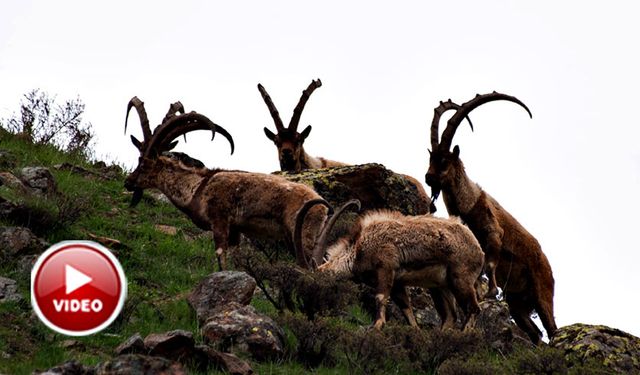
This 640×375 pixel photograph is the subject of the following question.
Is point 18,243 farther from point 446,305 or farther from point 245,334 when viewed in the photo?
point 446,305

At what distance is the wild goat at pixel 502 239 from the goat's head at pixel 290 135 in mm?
4541

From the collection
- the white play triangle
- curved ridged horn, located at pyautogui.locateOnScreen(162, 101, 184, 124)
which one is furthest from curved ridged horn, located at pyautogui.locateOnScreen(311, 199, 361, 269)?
the white play triangle

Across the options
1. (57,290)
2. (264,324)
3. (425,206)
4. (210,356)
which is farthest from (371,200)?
(57,290)

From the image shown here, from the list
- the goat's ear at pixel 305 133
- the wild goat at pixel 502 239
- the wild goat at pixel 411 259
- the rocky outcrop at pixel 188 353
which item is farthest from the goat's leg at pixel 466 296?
the goat's ear at pixel 305 133

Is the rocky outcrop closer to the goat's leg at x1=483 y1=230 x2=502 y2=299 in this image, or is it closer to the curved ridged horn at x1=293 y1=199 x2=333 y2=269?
the curved ridged horn at x1=293 y1=199 x2=333 y2=269

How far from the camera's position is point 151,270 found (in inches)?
490

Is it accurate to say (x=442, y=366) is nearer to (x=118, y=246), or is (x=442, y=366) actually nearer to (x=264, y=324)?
(x=264, y=324)

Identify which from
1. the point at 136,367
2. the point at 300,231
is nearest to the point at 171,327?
the point at 300,231

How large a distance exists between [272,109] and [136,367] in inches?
502

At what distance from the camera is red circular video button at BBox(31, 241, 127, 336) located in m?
7.52

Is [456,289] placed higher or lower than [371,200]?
lower

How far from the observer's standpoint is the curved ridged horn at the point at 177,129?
14086 mm

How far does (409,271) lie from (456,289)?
584 mm

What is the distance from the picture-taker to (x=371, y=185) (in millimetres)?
15312
